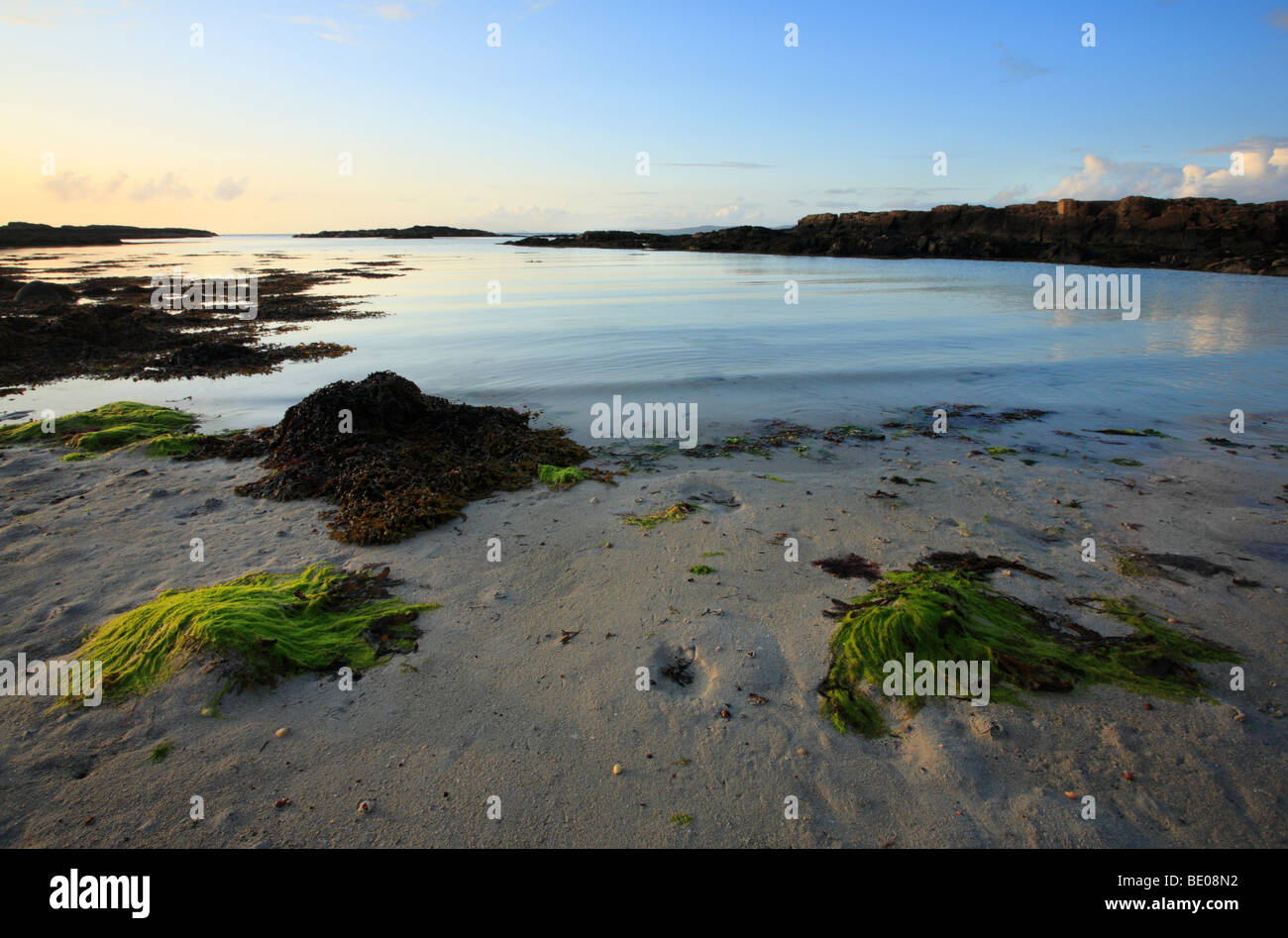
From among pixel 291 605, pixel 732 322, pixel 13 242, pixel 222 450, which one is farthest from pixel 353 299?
pixel 13 242

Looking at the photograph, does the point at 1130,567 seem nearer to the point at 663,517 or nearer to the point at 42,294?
the point at 663,517

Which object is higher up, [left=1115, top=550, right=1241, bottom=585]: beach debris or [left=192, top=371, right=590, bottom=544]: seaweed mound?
[left=192, top=371, right=590, bottom=544]: seaweed mound

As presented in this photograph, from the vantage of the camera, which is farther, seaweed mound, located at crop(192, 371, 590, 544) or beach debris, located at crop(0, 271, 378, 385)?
beach debris, located at crop(0, 271, 378, 385)

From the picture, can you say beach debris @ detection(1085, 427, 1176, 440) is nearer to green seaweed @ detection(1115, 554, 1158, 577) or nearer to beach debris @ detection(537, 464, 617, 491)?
green seaweed @ detection(1115, 554, 1158, 577)

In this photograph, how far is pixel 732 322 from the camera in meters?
17.4

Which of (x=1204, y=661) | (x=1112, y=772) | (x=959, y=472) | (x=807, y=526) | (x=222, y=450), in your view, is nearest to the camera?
(x=1112, y=772)

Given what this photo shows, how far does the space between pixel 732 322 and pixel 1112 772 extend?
15.7 meters

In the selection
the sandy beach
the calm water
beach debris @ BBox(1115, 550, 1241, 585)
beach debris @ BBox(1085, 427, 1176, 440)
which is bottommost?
the sandy beach

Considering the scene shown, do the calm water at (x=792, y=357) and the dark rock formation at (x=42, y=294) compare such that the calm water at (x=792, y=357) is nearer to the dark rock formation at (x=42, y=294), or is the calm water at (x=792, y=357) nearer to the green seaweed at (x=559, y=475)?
the green seaweed at (x=559, y=475)

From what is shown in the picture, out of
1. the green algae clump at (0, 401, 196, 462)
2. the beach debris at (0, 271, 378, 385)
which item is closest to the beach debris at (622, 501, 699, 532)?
the green algae clump at (0, 401, 196, 462)

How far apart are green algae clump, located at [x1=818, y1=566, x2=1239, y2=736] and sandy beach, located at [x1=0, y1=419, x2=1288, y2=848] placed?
0.36 feet

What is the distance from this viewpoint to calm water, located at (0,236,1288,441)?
377 inches

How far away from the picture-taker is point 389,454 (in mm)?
6660

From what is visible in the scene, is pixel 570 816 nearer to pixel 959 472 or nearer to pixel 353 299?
pixel 959 472
